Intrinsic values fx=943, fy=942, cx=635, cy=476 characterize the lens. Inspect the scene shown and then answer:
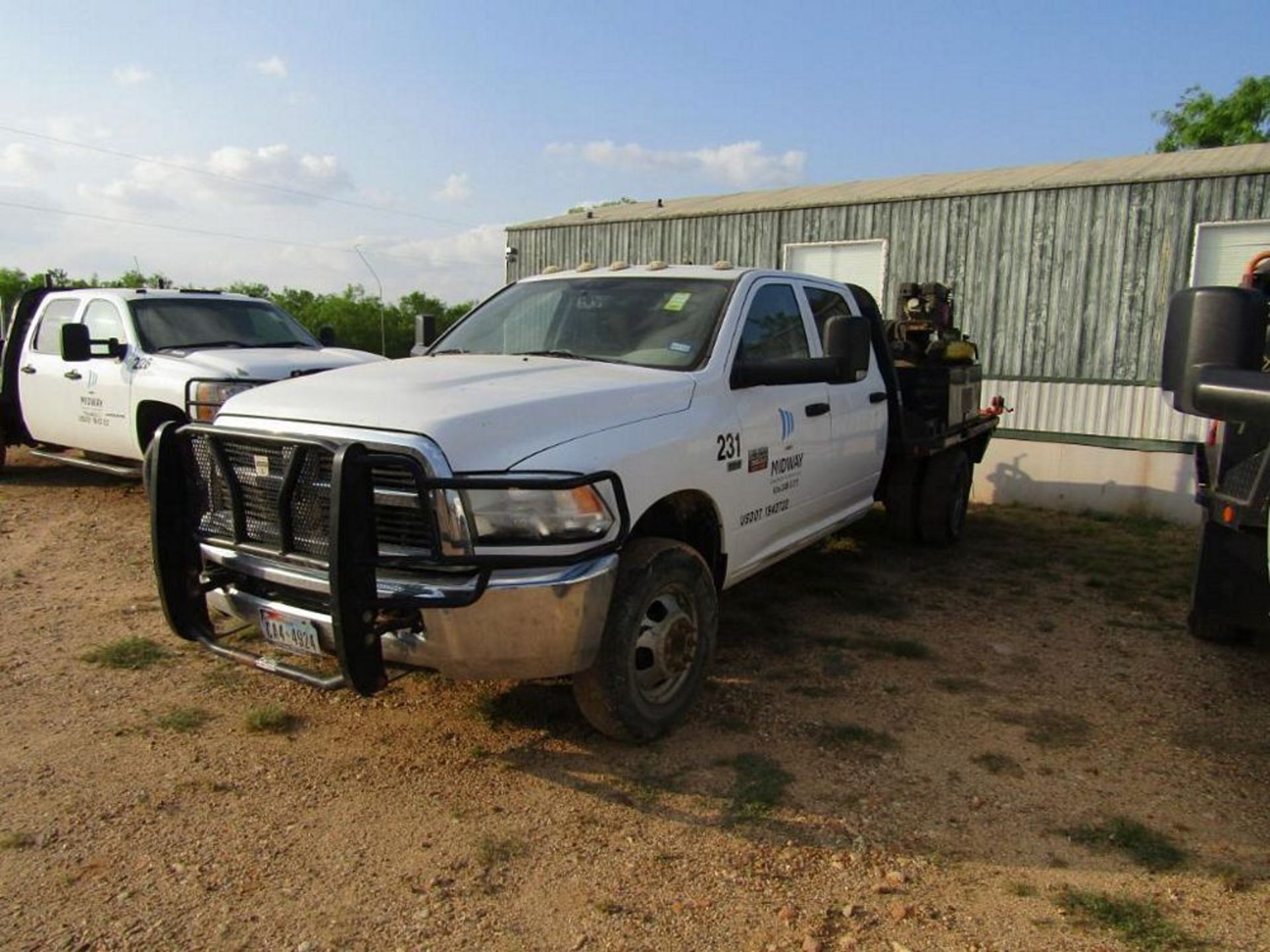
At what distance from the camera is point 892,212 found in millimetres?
13852

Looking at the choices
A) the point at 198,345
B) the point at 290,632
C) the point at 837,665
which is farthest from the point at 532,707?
the point at 198,345

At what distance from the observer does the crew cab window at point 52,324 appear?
8859 millimetres

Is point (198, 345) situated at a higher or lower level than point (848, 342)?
lower

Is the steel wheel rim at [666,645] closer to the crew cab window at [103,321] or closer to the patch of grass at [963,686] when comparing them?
the patch of grass at [963,686]


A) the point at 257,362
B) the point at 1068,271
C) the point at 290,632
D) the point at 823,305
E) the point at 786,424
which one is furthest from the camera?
the point at 1068,271

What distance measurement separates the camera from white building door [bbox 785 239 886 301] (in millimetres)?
14102

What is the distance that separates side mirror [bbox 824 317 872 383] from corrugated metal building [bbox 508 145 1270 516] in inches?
244

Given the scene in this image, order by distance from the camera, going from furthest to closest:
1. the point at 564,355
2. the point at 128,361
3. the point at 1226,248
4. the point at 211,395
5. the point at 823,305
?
the point at 1226,248 → the point at 128,361 → the point at 211,395 → the point at 823,305 → the point at 564,355

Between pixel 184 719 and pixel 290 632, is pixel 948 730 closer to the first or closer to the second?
pixel 290 632

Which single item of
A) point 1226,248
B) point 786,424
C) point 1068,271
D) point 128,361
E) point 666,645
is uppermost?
point 1226,248

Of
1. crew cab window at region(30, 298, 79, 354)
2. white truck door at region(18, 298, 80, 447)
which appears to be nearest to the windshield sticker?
white truck door at region(18, 298, 80, 447)

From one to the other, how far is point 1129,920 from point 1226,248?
440 inches

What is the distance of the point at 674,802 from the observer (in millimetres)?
3414

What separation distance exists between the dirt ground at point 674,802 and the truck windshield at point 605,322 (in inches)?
63.4
